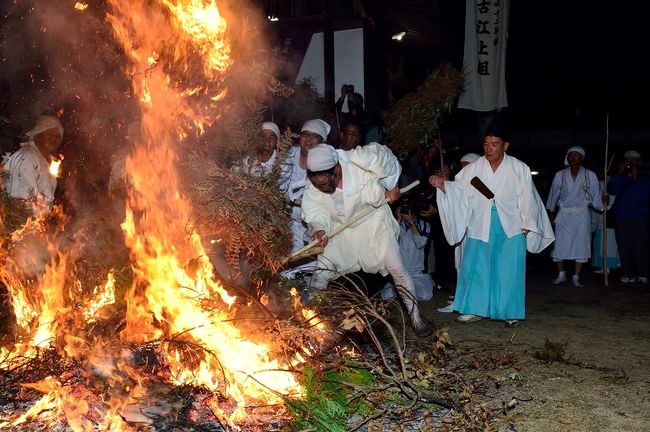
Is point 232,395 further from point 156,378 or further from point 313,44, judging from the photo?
point 313,44

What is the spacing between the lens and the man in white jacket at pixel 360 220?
5.74 m

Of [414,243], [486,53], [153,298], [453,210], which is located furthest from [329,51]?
[153,298]

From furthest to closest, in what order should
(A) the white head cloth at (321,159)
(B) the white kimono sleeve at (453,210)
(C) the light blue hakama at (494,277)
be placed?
(B) the white kimono sleeve at (453,210) < (C) the light blue hakama at (494,277) < (A) the white head cloth at (321,159)

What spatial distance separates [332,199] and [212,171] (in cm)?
146

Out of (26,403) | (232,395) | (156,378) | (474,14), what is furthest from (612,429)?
(474,14)

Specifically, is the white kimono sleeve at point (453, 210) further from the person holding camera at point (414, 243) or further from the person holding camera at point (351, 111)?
the person holding camera at point (351, 111)

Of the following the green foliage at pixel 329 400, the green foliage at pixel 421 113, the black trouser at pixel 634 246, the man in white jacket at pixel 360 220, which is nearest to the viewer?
the green foliage at pixel 329 400

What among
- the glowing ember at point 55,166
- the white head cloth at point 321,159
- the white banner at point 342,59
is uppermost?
the white banner at point 342,59

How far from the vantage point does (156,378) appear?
383cm

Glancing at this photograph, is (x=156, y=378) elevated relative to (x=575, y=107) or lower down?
lower down

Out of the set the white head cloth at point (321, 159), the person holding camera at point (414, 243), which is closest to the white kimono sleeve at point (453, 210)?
the person holding camera at point (414, 243)

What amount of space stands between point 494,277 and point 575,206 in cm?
458

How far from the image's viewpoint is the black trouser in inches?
421

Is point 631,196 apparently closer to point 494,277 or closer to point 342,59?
point 494,277
